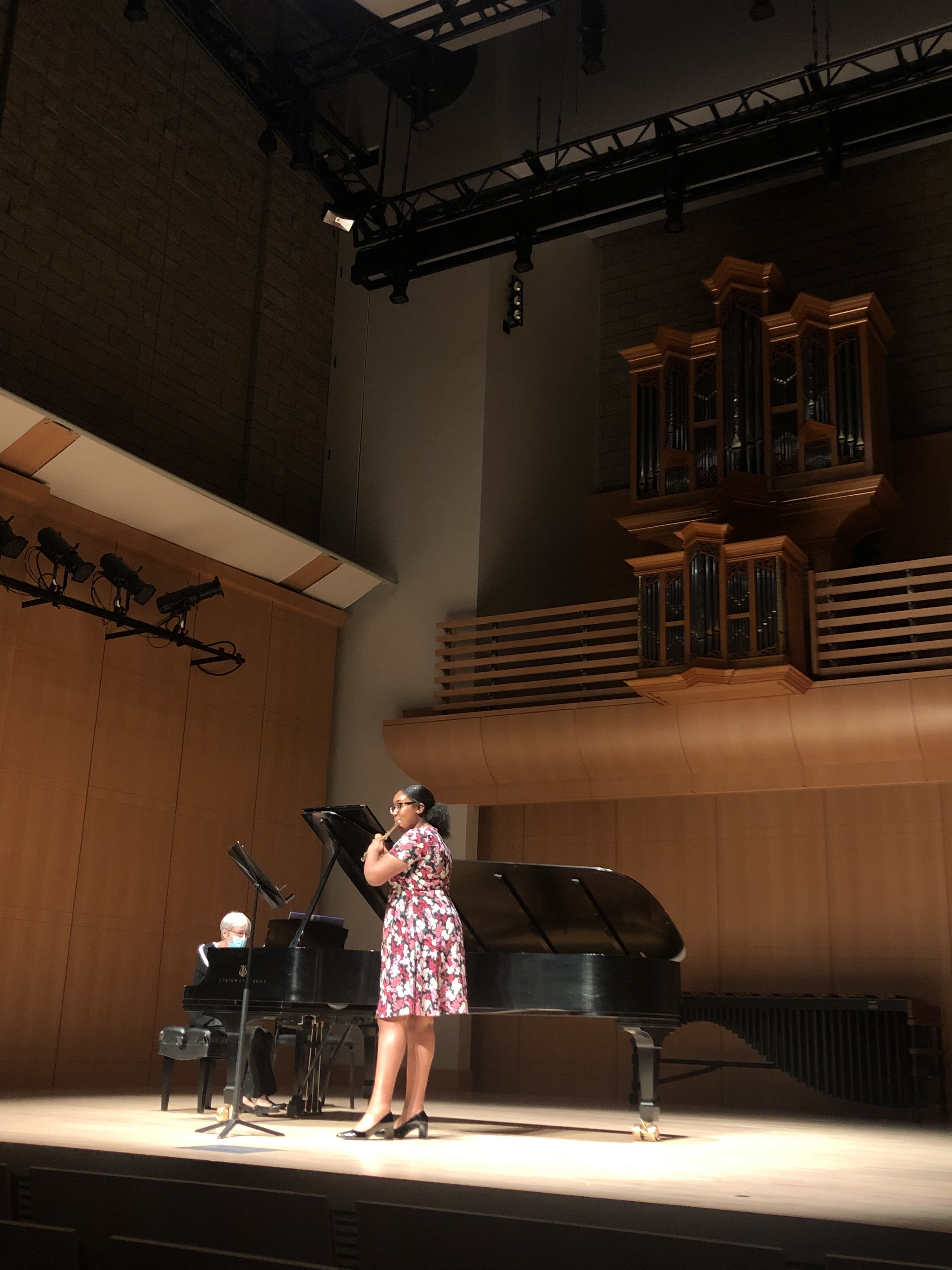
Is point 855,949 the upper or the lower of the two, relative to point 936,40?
lower

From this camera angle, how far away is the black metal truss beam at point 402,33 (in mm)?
8672

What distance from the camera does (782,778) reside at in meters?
8.77

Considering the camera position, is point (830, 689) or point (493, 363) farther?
point (493, 363)

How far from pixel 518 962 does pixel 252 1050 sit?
1.82 metres

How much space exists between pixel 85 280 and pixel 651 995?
21.7 ft

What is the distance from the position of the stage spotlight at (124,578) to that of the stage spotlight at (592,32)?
447 cm

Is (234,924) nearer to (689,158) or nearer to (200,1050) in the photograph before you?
(200,1050)

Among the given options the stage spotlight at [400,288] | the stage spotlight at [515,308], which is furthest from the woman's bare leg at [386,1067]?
the stage spotlight at [515,308]

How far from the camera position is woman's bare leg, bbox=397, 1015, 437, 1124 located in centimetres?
467

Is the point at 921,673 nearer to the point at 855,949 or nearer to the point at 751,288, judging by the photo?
the point at 855,949

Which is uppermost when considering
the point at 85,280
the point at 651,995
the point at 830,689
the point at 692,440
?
the point at 85,280

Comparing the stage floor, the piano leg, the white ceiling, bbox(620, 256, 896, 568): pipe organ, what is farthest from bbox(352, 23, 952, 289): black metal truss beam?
the stage floor

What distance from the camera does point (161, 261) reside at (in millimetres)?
9688

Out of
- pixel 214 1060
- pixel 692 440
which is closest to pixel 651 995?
pixel 214 1060
